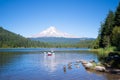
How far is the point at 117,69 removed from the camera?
35875mm

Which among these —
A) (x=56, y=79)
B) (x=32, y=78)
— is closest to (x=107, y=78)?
(x=56, y=79)

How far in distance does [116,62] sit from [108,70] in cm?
366

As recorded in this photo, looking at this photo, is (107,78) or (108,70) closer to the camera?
(107,78)

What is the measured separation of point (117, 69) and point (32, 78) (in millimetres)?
15603

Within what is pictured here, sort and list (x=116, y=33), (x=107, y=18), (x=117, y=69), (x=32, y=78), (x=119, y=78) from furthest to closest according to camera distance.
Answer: (x=107, y=18)
(x=116, y=33)
(x=117, y=69)
(x=32, y=78)
(x=119, y=78)

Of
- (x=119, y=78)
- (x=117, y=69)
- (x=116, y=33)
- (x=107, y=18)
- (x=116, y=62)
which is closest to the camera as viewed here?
(x=119, y=78)

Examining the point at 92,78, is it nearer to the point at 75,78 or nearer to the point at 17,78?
the point at 75,78

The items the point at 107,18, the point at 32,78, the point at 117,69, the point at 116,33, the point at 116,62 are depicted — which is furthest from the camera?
the point at 107,18

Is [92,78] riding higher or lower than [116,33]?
lower

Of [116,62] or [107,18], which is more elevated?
[107,18]

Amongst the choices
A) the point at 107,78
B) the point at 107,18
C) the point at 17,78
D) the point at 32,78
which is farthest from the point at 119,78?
the point at 107,18

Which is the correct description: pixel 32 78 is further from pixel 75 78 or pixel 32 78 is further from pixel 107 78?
pixel 107 78

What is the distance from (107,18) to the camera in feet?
316

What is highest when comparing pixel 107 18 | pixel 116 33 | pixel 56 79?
pixel 107 18
